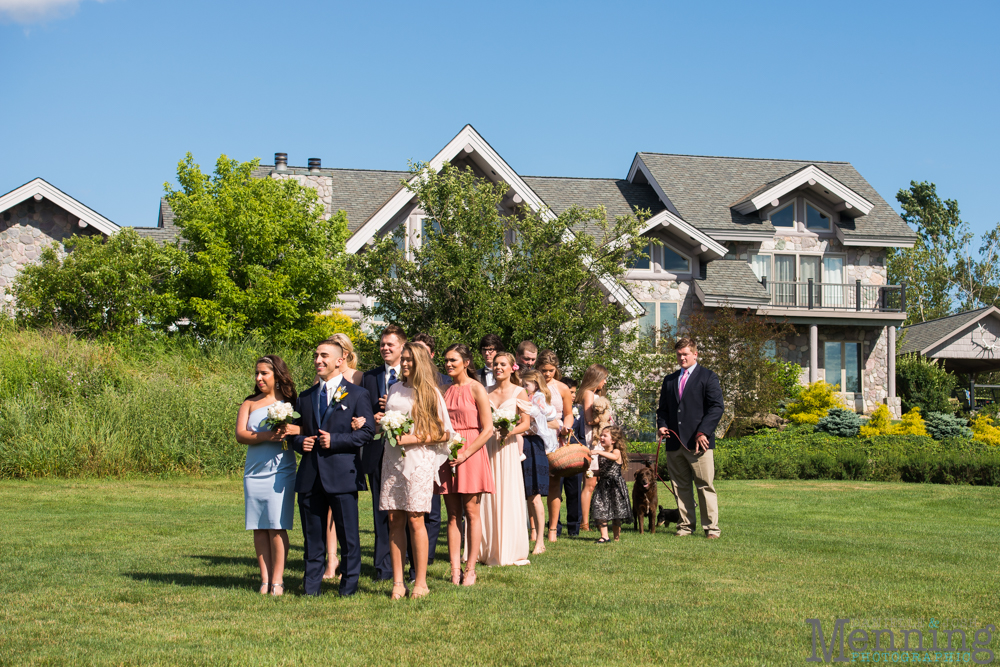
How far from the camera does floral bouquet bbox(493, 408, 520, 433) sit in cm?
844

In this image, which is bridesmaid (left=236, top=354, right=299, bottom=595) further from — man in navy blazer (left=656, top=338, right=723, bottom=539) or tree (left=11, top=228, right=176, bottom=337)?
tree (left=11, top=228, right=176, bottom=337)

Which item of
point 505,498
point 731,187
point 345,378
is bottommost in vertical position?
point 505,498

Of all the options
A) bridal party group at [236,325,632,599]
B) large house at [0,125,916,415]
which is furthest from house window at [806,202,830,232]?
bridal party group at [236,325,632,599]

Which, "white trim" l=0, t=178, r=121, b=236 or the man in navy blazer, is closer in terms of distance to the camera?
the man in navy blazer

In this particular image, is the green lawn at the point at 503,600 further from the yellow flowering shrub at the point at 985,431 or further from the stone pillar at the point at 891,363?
the stone pillar at the point at 891,363

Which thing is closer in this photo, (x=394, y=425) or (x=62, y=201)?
(x=394, y=425)

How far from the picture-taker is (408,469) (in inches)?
284

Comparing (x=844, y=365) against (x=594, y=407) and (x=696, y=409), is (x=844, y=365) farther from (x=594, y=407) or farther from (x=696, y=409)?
(x=594, y=407)

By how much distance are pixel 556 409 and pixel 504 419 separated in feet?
6.84

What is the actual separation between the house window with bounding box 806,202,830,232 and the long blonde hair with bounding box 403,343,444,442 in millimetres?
31165

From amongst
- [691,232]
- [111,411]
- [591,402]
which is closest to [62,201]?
[111,411]

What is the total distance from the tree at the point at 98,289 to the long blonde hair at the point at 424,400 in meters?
19.0

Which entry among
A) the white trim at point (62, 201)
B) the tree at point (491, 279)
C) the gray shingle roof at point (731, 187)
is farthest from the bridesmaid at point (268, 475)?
the gray shingle roof at point (731, 187)

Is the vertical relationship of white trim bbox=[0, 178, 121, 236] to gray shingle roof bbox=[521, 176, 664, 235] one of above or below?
below
